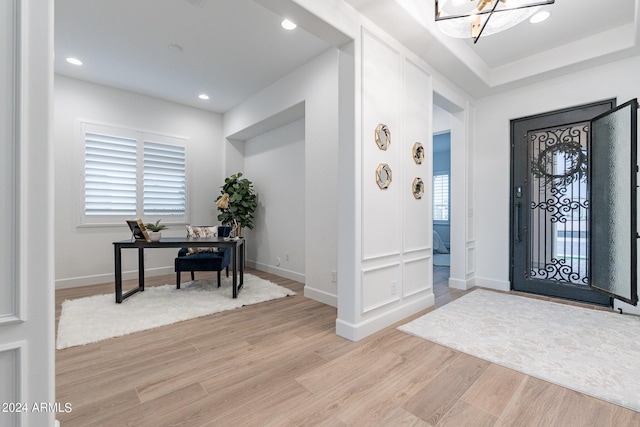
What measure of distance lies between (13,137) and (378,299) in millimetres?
2565

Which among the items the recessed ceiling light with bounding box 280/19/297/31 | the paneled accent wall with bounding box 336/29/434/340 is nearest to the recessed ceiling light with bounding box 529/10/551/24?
the paneled accent wall with bounding box 336/29/434/340

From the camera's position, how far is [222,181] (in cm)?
570

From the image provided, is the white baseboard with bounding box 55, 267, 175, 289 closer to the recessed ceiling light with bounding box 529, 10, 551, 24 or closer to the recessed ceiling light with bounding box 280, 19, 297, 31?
the recessed ceiling light with bounding box 280, 19, 297, 31

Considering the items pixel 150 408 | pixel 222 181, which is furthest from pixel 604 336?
pixel 222 181

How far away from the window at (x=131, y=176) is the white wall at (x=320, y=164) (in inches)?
98.9

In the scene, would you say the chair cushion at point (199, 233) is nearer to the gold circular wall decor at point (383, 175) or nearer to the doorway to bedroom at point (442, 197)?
the gold circular wall decor at point (383, 175)

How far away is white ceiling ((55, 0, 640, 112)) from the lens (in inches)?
105

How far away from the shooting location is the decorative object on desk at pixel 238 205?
507cm

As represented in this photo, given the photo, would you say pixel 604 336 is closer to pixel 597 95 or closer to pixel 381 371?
pixel 381 371

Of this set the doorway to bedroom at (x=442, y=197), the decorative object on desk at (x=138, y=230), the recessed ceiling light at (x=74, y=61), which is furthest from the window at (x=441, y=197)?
the recessed ceiling light at (x=74, y=61)

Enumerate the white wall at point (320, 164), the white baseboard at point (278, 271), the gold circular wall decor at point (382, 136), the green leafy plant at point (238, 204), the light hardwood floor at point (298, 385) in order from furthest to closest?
the green leafy plant at point (238, 204) < the white baseboard at point (278, 271) < the white wall at point (320, 164) < the gold circular wall decor at point (382, 136) < the light hardwood floor at point (298, 385)

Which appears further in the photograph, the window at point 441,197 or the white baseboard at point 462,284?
the window at point 441,197

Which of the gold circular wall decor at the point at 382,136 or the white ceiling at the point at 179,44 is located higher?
the white ceiling at the point at 179,44

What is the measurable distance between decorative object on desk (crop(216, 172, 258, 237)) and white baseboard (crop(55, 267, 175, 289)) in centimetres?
136
